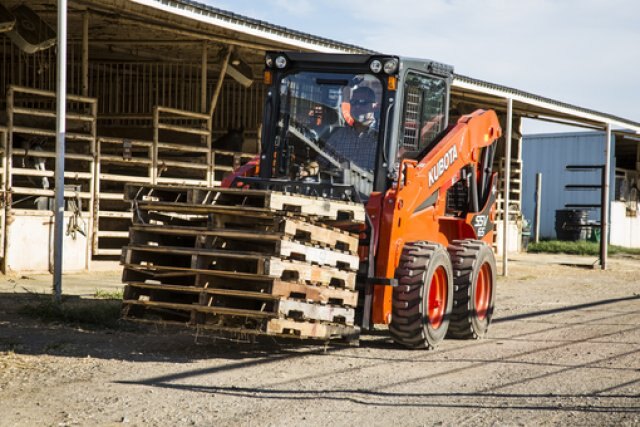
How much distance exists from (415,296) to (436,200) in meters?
1.46

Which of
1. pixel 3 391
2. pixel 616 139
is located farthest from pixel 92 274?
pixel 616 139

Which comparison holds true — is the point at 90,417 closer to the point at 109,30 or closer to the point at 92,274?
the point at 92,274

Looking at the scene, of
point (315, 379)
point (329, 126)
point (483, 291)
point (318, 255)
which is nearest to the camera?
point (315, 379)

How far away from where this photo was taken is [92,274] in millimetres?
15398

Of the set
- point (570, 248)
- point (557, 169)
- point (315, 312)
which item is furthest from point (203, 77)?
point (557, 169)

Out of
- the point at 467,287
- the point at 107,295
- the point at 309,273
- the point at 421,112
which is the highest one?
the point at 421,112

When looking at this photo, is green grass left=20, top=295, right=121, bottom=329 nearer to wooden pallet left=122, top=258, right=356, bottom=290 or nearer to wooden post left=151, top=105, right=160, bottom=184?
wooden pallet left=122, top=258, right=356, bottom=290

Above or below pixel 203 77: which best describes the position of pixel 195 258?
below

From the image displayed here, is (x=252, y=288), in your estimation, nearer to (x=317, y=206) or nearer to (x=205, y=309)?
(x=205, y=309)

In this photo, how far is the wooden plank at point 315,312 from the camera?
8.09 metres

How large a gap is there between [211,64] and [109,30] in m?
3.08

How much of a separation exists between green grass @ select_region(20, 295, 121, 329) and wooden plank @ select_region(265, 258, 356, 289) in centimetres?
294

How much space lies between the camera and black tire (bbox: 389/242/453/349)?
29.9ft

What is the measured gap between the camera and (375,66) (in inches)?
376
